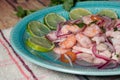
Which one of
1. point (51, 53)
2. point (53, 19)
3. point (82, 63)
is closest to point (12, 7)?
point (53, 19)

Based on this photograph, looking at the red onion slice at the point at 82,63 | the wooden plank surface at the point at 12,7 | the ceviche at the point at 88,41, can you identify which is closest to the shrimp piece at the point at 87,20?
the ceviche at the point at 88,41

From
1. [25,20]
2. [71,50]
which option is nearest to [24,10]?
[25,20]

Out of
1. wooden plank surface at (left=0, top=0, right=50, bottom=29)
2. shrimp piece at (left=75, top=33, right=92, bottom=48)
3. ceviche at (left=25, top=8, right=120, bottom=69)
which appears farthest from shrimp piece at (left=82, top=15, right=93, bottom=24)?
wooden plank surface at (left=0, top=0, right=50, bottom=29)

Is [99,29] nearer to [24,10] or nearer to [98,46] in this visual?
[98,46]

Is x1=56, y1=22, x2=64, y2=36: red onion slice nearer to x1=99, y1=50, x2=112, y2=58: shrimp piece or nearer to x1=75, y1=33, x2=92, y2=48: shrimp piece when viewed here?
x1=75, y1=33, x2=92, y2=48: shrimp piece

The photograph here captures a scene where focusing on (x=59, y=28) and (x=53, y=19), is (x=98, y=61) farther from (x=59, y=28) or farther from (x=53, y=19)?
(x=53, y=19)

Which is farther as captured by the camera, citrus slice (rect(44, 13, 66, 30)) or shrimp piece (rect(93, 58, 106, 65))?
citrus slice (rect(44, 13, 66, 30))
